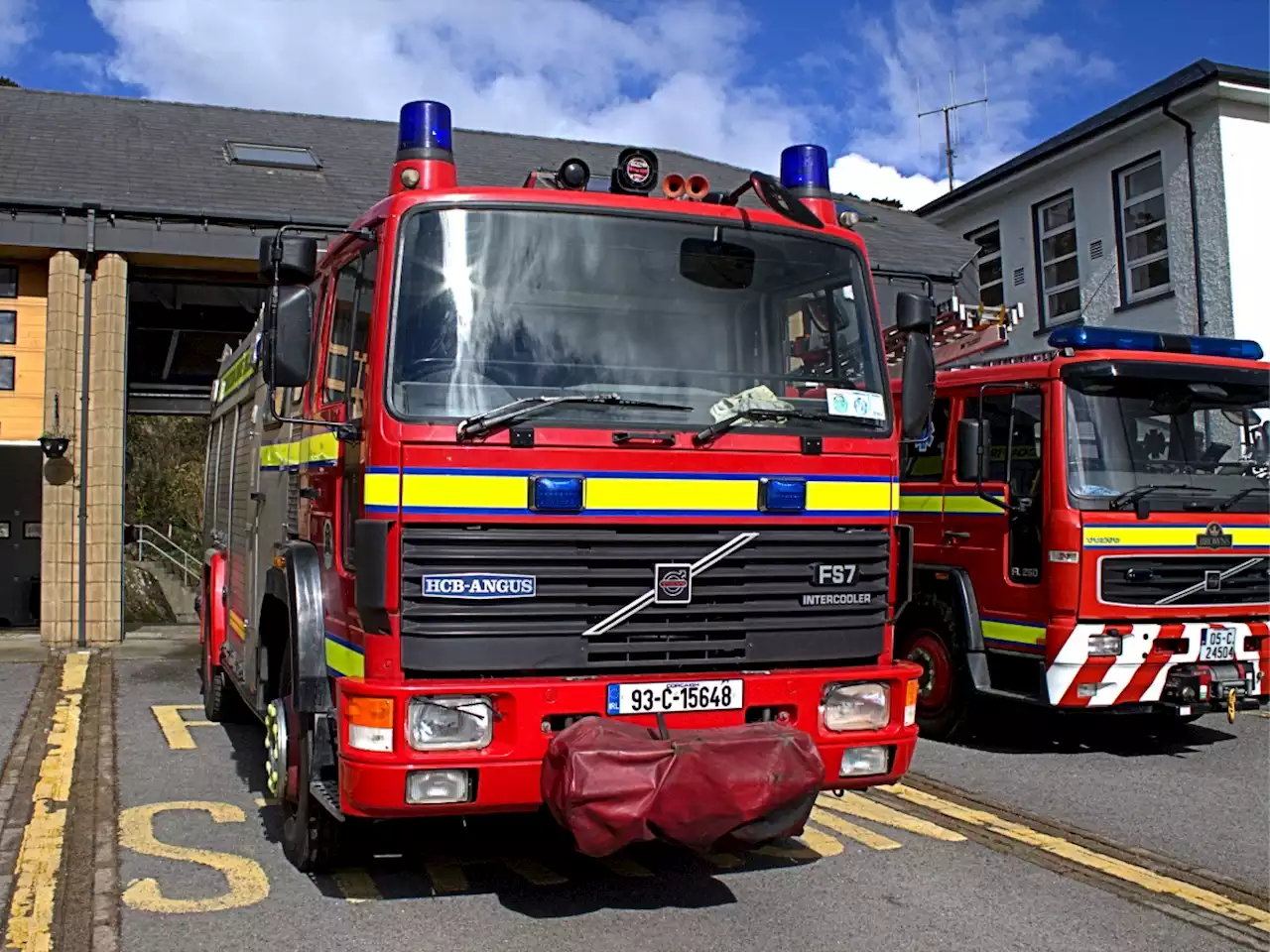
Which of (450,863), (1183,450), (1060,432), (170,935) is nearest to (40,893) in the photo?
(170,935)

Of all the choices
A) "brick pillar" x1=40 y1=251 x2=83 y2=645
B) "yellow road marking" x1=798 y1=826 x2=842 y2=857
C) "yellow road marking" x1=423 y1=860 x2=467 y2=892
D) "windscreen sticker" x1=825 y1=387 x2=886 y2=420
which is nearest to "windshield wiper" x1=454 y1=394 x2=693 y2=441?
"windscreen sticker" x1=825 y1=387 x2=886 y2=420

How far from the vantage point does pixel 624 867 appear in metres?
5.13

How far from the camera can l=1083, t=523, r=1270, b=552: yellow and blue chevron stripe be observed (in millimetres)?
7223

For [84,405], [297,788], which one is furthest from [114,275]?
[297,788]

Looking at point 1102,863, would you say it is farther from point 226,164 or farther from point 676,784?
point 226,164

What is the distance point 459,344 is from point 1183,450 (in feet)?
17.1

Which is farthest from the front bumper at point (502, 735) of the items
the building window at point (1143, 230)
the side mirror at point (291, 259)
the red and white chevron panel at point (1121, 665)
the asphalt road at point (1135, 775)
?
the building window at point (1143, 230)

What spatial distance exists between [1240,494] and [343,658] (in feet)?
18.9

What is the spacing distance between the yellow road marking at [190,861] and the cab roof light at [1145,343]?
17.6 ft

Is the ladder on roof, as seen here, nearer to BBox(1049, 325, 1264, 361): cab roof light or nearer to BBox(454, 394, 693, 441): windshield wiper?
BBox(1049, 325, 1264, 361): cab roof light

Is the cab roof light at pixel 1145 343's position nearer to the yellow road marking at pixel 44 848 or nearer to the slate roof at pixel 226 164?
the yellow road marking at pixel 44 848

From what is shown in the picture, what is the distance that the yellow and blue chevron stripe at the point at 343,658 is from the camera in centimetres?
430

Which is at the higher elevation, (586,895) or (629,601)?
(629,601)

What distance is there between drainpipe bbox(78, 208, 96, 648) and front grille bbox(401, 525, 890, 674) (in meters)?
10.4
